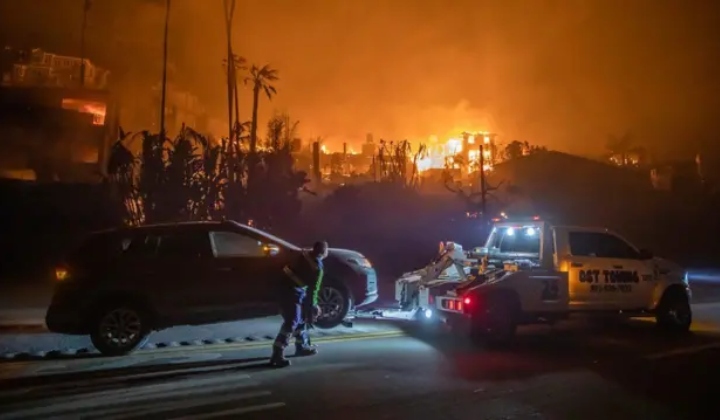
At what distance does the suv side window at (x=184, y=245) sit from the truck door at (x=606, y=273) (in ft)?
19.4

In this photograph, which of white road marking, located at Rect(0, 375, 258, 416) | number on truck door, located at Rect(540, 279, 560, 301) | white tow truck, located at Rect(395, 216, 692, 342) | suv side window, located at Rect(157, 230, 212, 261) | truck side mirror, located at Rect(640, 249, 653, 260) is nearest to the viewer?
white road marking, located at Rect(0, 375, 258, 416)

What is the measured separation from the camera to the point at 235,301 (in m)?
9.30

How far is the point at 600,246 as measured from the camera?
1058 centimetres

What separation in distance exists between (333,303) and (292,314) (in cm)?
221

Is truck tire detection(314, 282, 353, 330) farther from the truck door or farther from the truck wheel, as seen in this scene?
the truck wheel

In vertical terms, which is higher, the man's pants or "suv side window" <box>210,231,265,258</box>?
"suv side window" <box>210,231,265,258</box>

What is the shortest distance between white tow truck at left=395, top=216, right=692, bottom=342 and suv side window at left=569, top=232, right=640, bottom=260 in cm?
2

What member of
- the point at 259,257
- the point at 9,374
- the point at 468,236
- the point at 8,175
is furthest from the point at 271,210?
the point at 9,374

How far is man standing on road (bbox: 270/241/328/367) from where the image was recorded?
26.1ft

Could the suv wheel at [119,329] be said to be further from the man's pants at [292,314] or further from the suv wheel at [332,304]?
the suv wheel at [332,304]

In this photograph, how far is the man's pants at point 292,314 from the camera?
795 cm

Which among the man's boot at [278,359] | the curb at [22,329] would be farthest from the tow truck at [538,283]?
the curb at [22,329]

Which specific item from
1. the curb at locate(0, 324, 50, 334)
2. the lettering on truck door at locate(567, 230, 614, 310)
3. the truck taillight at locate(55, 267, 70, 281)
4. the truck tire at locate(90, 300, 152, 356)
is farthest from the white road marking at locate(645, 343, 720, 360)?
the curb at locate(0, 324, 50, 334)

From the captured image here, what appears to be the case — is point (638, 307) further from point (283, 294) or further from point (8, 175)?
point (8, 175)
